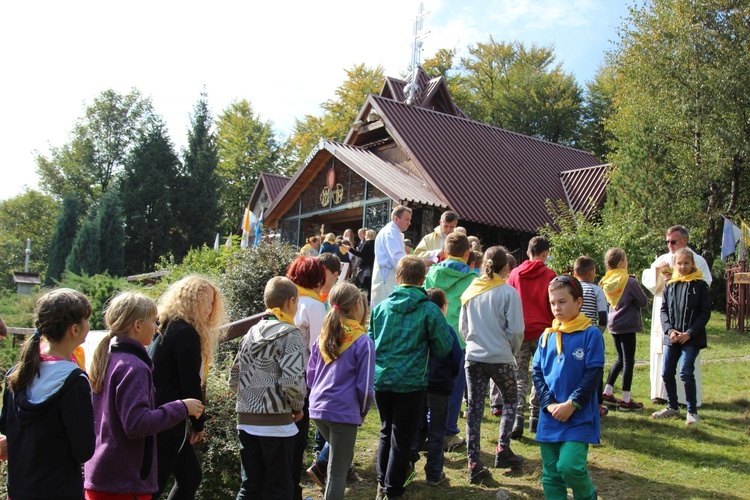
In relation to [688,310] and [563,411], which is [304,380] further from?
[688,310]

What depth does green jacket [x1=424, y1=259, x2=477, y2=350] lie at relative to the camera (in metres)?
6.18

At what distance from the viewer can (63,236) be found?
134 feet

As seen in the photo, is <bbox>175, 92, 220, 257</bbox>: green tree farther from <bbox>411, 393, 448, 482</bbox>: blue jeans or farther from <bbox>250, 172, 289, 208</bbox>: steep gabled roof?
<bbox>411, 393, 448, 482</bbox>: blue jeans

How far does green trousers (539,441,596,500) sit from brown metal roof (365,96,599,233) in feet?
41.6

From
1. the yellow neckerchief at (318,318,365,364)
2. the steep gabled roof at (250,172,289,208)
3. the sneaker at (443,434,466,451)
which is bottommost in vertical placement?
the sneaker at (443,434,466,451)

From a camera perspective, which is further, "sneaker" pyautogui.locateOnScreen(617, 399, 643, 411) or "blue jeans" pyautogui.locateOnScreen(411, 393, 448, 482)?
"sneaker" pyautogui.locateOnScreen(617, 399, 643, 411)

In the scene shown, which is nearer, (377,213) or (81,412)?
(81,412)

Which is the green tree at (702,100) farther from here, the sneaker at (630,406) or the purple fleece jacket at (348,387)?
the purple fleece jacket at (348,387)

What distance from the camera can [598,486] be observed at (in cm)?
519

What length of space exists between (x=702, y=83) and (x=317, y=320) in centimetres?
1879

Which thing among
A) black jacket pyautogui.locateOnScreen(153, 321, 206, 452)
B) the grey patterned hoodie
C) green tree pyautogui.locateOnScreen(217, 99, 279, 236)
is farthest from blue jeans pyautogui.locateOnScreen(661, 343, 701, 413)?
green tree pyautogui.locateOnScreen(217, 99, 279, 236)

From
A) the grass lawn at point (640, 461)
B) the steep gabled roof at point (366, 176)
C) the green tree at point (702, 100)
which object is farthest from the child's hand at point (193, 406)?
the green tree at point (702, 100)

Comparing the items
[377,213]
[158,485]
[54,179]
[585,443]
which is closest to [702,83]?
[377,213]

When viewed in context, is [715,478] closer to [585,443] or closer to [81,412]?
[585,443]
